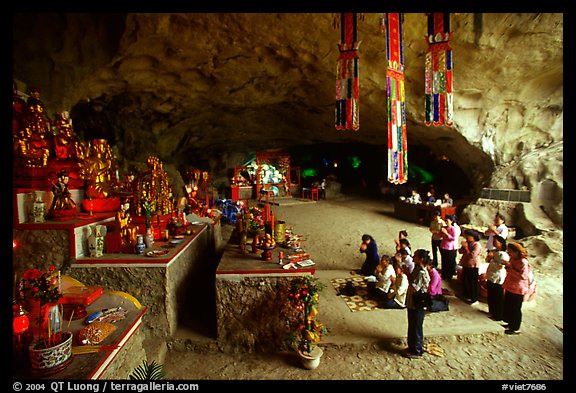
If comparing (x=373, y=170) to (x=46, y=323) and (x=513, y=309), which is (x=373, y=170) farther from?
(x=46, y=323)

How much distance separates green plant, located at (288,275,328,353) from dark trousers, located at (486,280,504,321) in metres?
3.16

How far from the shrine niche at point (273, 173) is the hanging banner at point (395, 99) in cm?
1330

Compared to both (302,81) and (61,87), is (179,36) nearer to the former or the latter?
(61,87)

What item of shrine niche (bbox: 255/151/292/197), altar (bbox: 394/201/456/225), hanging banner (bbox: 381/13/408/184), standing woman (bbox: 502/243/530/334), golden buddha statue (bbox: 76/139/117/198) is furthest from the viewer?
shrine niche (bbox: 255/151/292/197)

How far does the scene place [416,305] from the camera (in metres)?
3.99

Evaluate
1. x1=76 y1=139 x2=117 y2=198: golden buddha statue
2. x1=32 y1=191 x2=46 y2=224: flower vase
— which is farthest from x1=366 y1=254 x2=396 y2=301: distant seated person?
x1=32 y1=191 x2=46 y2=224: flower vase

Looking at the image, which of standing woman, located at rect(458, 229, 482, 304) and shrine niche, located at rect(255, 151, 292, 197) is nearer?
standing woman, located at rect(458, 229, 482, 304)

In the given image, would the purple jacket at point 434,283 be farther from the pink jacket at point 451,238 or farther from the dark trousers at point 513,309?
the pink jacket at point 451,238

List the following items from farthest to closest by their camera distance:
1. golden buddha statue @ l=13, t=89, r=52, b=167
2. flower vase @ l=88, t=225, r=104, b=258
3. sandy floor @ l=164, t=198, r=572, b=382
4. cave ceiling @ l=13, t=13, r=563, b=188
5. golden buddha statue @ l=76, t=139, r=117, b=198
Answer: cave ceiling @ l=13, t=13, r=563, b=188
golden buddha statue @ l=76, t=139, r=117, b=198
golden buddha statue @ l=13, t=89, r=52, b=167
flower vase @ l=88, t=225, r=104, b=258
sandy floor @ l=164, t=198, r=572, b=382

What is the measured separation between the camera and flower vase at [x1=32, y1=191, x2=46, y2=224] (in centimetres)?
432

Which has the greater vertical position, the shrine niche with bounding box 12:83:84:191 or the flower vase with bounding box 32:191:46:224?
the shrine niche with bounding box 12:83:84:191

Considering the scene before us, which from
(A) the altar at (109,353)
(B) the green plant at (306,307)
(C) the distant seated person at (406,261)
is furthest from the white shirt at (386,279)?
(A) the altar at (109,353)

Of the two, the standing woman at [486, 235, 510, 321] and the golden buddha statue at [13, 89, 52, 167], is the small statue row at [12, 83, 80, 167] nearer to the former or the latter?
the golden buddha statue at [13, 89, 52, 167]

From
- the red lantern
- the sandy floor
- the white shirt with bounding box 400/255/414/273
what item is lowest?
the sandy floor
